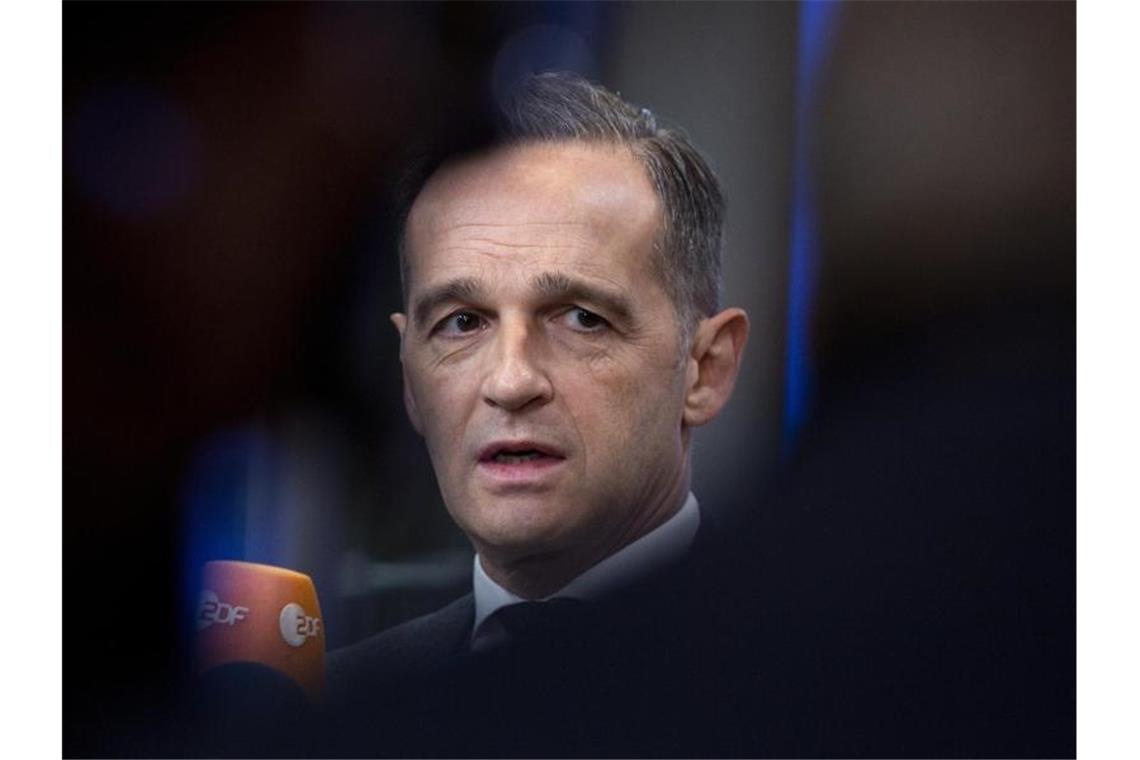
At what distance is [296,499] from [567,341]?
0.76 meters

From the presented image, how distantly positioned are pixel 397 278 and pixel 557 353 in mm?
433

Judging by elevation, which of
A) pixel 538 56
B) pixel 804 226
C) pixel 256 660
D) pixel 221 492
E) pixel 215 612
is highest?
pixel 538 56

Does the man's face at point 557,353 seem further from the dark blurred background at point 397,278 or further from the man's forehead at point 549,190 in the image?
the dark blurred background at point 397,278

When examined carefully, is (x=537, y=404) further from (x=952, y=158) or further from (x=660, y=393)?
(x=952, y=158)

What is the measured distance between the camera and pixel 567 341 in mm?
3189

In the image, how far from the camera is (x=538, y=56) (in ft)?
10.7

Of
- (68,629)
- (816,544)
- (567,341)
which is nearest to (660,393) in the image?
(567,341)

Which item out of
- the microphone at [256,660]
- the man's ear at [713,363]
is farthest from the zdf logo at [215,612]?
the man's ear at [713,363]

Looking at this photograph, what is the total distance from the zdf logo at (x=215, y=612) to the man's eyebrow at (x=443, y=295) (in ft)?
2.73

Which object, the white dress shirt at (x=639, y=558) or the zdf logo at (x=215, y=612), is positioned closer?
the white dress shirt at (x=639, y=558)

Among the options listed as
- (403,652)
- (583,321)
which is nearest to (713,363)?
(583,321)

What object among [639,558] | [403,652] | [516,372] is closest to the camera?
[516,372]

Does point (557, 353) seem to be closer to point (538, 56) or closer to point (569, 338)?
point (569, 338)

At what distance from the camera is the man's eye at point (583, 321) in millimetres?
3195
